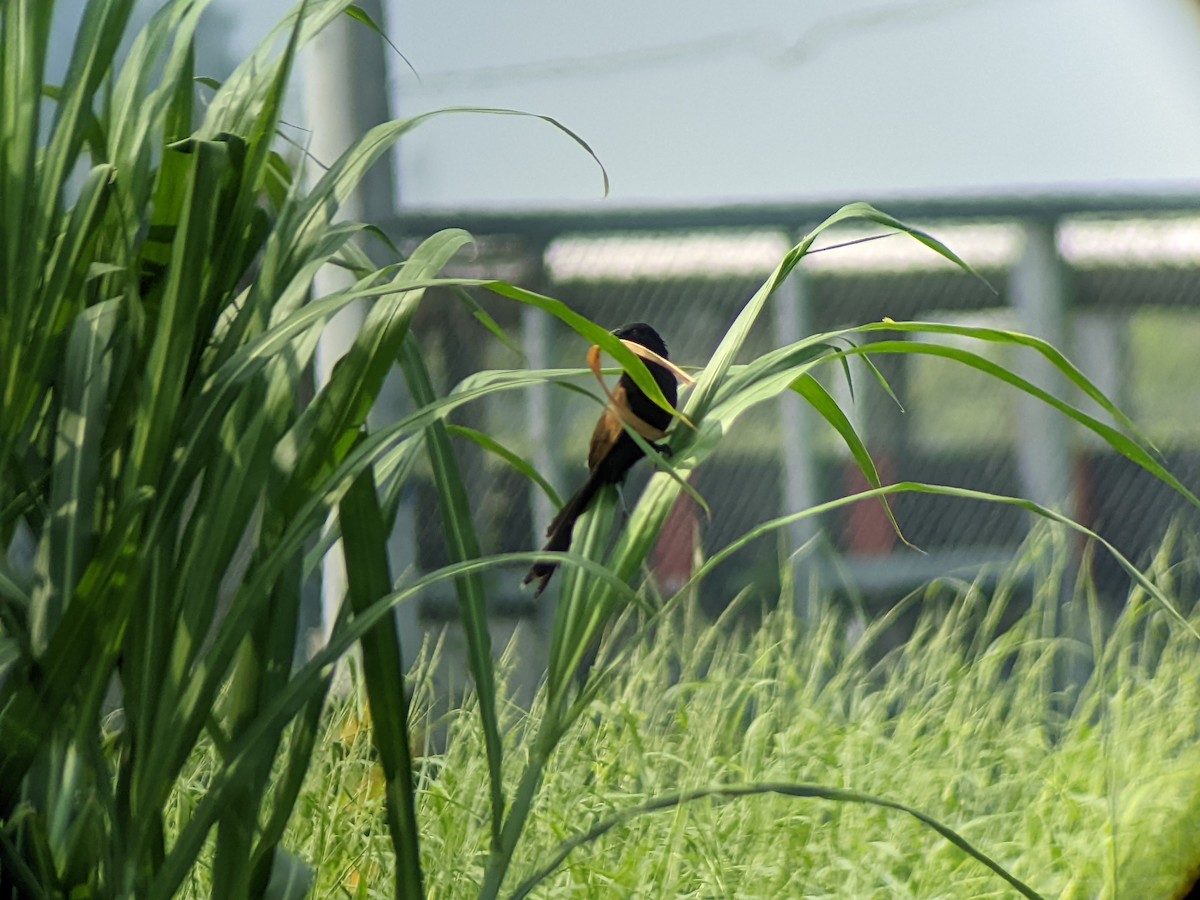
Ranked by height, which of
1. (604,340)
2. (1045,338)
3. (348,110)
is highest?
(348,110)

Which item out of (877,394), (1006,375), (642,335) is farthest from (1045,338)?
(1006,375)

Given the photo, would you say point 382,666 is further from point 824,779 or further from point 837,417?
point 824,779

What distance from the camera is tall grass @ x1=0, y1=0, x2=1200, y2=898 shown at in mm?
563

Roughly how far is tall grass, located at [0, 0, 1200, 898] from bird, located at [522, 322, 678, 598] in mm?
184

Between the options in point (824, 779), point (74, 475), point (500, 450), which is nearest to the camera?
point (74, 475)

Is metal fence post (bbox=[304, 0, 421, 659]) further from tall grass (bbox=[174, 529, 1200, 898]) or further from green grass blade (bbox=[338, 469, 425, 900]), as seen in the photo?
green grass blade (bbox=[338, 469, 425, 900])

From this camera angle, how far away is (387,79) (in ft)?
5.12

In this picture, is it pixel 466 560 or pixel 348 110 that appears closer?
pixel 466 560

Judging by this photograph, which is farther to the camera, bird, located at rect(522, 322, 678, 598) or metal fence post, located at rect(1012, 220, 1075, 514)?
metal fence post, located at rect(1012, 220, 1075, 514)

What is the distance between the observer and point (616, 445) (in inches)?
33.6

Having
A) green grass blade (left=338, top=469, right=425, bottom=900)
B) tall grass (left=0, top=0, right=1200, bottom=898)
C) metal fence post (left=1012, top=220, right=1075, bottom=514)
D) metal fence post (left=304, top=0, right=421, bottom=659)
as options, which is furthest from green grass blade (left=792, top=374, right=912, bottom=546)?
metal fence post (left=1012, top=220, right=1075, bottom=514)

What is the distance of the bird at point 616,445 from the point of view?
2.86 feet

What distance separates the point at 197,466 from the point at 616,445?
1.11 feet

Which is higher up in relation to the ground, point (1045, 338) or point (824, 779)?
point (1045, 338)
